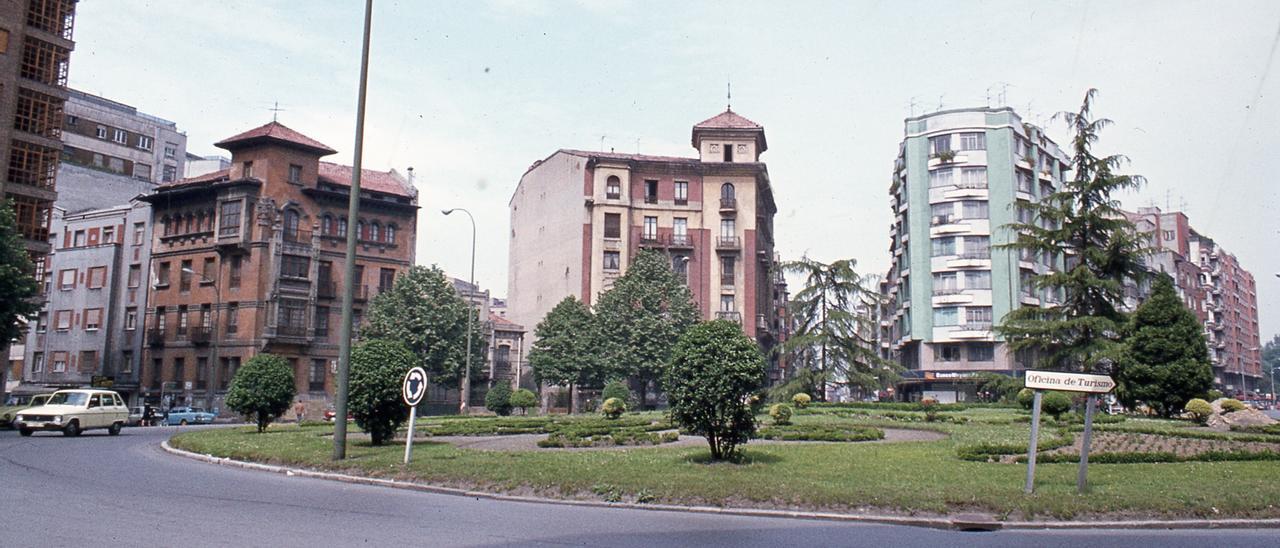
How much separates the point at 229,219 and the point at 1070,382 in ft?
197

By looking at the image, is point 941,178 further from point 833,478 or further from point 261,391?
point 833,478

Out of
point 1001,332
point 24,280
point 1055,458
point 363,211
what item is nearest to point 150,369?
point 363,211

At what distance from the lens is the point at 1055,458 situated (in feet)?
57.8

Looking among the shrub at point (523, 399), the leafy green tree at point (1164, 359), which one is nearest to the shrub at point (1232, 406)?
the leafy green tree at point (1164, 359)

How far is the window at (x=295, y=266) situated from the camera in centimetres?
6200

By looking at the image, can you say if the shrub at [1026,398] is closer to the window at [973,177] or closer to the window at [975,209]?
the window at [975,209]

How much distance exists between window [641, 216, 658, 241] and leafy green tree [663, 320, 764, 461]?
5526cm

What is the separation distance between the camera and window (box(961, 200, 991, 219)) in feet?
238

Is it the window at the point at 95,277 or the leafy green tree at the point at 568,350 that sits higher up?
the window at the point at 95,277

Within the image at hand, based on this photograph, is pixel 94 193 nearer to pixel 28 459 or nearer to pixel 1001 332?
pixel 28 459

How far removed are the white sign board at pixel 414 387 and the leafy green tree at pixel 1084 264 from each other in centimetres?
2695

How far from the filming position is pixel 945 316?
72875 millimetres

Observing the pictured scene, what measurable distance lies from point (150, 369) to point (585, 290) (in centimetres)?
3194

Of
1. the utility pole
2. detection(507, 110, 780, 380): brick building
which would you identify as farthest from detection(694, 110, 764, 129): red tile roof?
the utility pole
